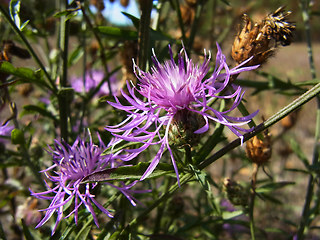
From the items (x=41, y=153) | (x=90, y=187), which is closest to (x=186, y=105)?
(x=90, y=187)

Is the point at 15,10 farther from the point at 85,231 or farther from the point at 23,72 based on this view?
the point at 85,231

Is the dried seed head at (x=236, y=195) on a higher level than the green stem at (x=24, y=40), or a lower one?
lower

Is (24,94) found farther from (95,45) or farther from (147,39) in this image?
(147,39)

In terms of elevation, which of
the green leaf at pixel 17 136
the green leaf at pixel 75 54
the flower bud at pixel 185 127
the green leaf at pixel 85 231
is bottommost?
the green leaf at pixel 85 231

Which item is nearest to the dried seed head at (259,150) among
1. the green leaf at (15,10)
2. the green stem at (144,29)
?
the green stem at (144,29)

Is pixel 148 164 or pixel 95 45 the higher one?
pixel 95 45

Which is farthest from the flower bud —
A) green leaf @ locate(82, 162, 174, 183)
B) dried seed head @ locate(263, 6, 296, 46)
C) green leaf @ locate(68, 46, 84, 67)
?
green leaf @ locate(68, 46, 84, 67)

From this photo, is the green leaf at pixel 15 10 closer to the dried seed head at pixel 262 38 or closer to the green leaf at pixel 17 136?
the green leaf at pixel 17 136
